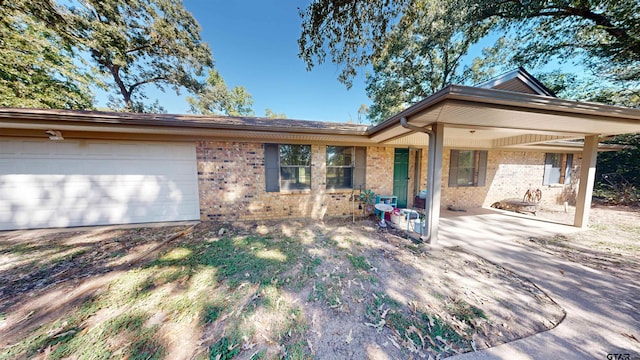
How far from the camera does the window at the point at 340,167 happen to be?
232 inches

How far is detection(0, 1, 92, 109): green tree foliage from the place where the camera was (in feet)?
23.7

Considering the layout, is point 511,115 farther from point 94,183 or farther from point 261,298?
point 94,183

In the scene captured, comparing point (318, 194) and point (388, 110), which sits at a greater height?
point (388, 110)

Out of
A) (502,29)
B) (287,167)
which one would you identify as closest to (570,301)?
(287,167)

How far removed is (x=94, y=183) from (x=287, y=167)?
485 cm

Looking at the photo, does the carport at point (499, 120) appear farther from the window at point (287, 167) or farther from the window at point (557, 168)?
the window at point (557, 168)

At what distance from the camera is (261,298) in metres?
2.41

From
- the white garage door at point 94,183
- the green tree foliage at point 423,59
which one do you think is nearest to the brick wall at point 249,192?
the white garage door at point 94,183

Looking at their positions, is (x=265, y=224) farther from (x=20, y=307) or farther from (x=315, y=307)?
(x=20, y=307)

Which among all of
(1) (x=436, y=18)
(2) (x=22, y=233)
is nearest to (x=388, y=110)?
(1) (x=436, y=18)

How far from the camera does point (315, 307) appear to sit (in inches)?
90.0

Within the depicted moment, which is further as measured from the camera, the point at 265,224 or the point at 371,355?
the point at 265,224

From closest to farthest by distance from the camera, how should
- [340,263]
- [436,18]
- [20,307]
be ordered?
[20,307] < [340,263] < [436,18]

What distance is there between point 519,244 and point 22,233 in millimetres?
11241
